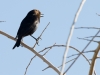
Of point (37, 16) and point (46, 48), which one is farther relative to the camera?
point (37, 16)

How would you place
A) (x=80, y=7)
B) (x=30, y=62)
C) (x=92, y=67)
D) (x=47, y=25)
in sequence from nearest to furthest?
(x=80, y=7) < (x=92, y=67) < (x=30, y=62) < (x=47, y=25)

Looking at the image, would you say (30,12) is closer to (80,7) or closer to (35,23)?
(35,23)

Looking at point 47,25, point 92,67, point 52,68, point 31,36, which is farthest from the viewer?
point 31,36

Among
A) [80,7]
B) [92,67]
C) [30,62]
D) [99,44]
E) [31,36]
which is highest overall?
[80,7]

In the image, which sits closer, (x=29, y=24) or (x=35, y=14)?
(x=29, y=24)

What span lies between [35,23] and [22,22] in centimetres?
33

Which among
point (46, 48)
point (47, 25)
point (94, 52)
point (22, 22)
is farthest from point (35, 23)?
point (94, 52)

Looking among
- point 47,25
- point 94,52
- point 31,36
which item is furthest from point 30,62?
point 31,36

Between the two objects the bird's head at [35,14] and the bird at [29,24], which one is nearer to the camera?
the bird at [29,24]

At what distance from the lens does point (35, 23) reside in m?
7.42

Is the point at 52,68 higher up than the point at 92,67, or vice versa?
the point at 92,67

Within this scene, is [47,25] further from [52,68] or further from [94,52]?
[94,52]

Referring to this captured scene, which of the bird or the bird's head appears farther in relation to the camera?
the bird's head

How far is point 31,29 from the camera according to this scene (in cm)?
711
